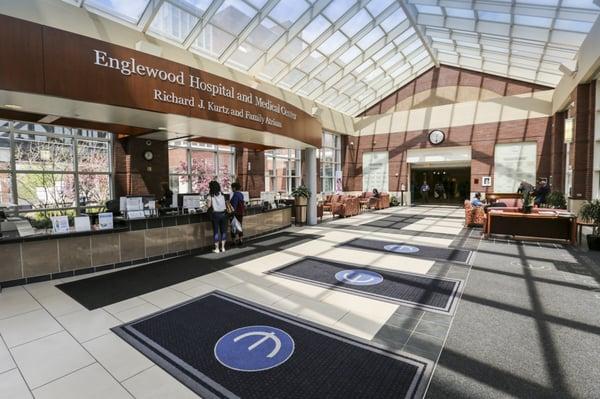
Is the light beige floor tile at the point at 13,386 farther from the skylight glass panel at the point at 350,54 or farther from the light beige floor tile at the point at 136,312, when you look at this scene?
the skylight glass panel at the point at 350,54

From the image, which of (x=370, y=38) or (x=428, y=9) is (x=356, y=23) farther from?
(x=428, y=9)

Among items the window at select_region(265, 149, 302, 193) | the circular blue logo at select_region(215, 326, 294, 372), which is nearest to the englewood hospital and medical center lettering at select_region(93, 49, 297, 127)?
the circular blue logo at select_region(215, 326, 294, 372)

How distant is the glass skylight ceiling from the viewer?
718cm

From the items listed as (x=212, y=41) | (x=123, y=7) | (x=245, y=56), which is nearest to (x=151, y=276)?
(x=123, y=7)

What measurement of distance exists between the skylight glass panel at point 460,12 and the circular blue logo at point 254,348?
1029 centimetres

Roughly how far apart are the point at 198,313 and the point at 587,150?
10751 mm

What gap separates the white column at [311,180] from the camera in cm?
985

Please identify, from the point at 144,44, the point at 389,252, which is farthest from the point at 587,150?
the point at 144,44

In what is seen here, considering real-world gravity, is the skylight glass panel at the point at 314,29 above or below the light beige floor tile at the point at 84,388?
above

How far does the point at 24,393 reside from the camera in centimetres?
208

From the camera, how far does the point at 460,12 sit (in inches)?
356

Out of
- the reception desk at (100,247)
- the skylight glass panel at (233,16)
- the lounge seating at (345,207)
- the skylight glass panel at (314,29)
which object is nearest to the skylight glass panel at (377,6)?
the skylight glass panel at (314,29)

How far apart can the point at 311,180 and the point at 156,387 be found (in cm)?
816

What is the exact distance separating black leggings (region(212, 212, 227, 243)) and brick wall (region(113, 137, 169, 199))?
2954 millimetres
